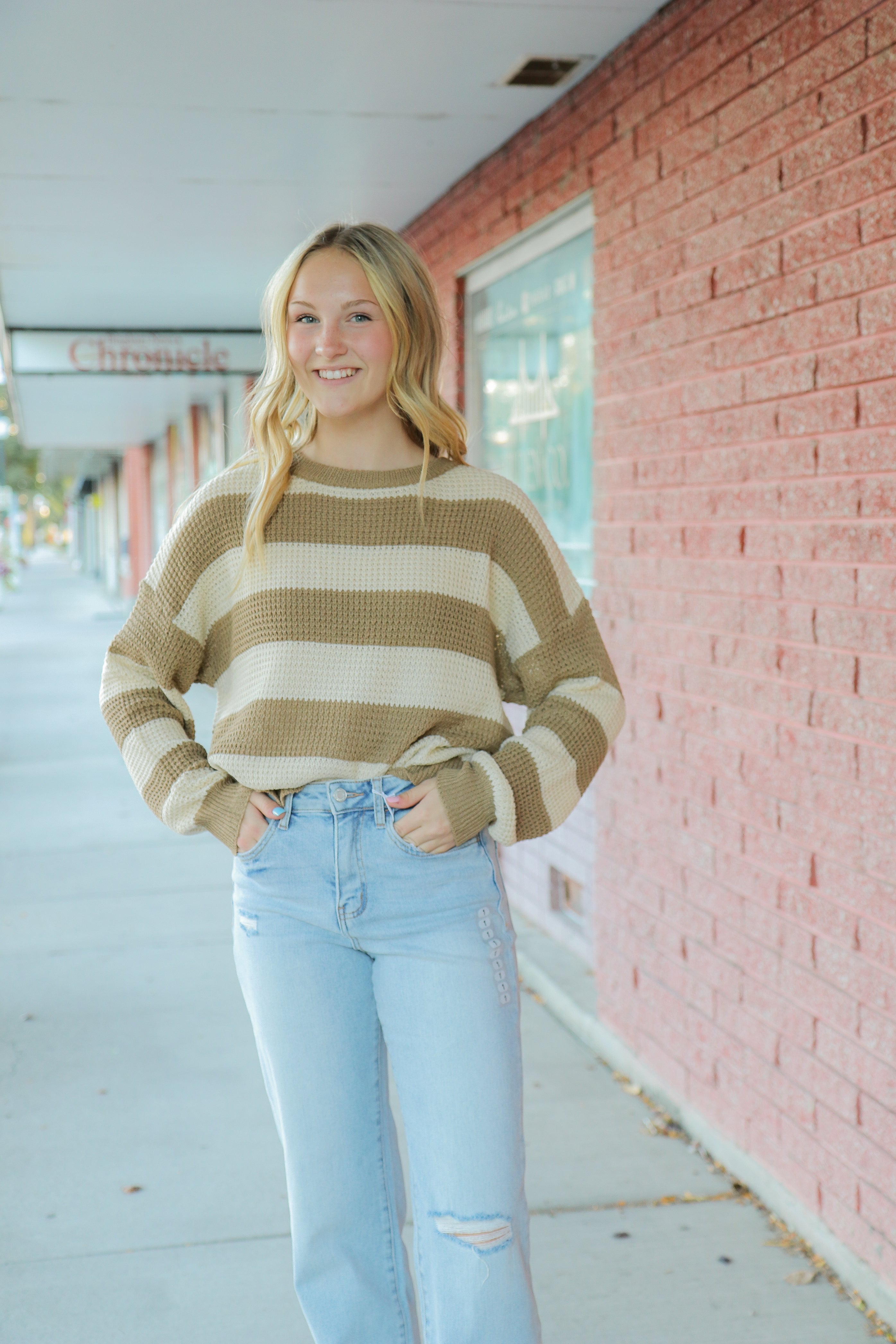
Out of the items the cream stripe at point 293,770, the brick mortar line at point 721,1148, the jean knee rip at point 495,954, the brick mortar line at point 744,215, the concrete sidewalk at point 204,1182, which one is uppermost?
the brick mortar line at point 744,215

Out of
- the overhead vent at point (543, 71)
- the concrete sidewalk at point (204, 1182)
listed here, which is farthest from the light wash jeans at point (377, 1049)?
the overhead vent at point (543, 71)

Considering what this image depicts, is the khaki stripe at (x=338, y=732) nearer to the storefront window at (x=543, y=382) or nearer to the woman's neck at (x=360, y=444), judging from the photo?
the woman's neck at (x=360, y=444)

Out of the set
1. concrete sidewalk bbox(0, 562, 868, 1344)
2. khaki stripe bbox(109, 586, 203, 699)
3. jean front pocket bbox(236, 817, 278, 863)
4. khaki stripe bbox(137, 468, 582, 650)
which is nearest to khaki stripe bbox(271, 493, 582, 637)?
khaki stripe bbox(137, 468, 582, 650)

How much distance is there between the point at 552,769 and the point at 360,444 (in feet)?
1.97

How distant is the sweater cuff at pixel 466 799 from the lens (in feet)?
6.48

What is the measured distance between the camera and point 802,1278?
299cm

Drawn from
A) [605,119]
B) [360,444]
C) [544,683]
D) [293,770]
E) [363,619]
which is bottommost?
[293,770]

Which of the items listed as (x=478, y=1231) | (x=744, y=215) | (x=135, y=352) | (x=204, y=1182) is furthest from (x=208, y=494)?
(x=135, y=352)

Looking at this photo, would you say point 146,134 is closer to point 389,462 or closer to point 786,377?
point 786,377

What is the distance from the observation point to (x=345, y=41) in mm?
3914

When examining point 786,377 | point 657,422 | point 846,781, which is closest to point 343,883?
point 846,781

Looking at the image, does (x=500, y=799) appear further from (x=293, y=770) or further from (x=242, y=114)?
(x=242, y=114)

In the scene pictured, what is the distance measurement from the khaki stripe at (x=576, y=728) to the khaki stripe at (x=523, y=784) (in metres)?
0.06

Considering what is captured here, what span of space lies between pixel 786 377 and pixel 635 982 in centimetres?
193
